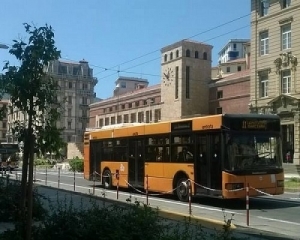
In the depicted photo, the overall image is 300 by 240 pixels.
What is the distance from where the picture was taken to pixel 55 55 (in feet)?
26.7

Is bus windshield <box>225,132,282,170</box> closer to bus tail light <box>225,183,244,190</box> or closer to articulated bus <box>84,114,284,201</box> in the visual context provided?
articulated bus <box>84,114,284,201</box>

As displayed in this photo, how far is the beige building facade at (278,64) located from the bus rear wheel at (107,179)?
2359 centimetres

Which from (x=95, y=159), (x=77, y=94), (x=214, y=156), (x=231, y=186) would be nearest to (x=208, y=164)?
(x=214, y=156)

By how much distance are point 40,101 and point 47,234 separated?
2.15 meters

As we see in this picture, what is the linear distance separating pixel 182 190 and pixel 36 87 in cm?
1032

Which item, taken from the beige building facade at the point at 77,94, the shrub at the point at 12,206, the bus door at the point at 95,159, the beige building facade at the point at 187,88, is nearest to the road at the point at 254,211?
the shrub at the point at 12,206

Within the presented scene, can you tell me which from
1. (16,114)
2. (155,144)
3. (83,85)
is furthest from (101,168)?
(83,85)

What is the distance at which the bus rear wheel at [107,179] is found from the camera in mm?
23125

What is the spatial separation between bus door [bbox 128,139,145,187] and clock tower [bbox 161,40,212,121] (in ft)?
174

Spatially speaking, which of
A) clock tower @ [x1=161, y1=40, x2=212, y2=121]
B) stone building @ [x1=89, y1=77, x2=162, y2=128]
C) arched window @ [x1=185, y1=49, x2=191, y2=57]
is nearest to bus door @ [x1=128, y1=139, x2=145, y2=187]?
clock tower @ [x1=161, y1=40, x2=212, y2=121]

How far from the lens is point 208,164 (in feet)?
52.0

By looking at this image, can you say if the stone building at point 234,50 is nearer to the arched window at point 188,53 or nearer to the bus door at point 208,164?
the arched window at point 188,53

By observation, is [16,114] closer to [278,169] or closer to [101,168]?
[278,169]

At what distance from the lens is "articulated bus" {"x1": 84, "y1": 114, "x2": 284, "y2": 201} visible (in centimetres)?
1520
